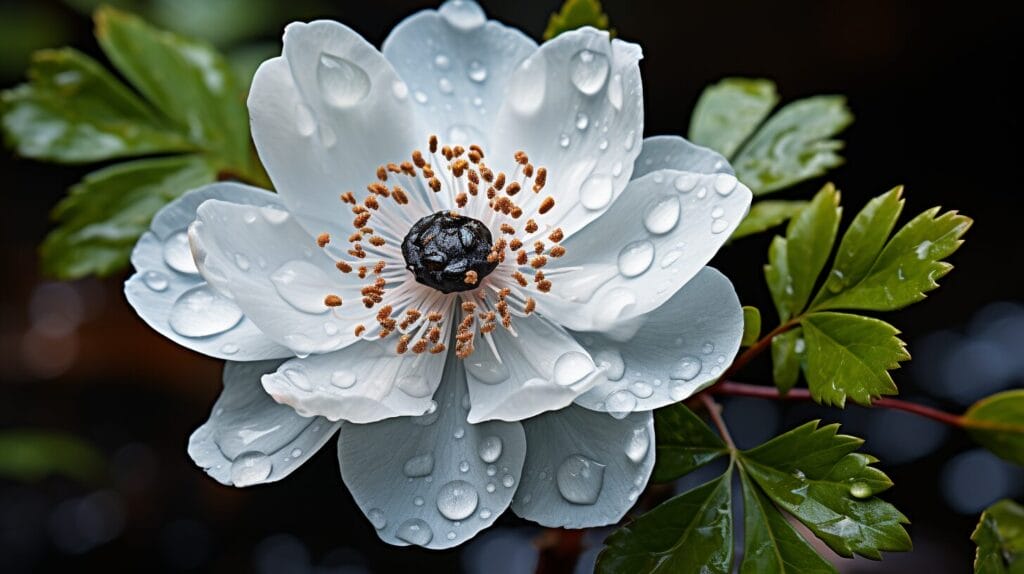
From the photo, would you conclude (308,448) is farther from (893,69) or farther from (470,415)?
(893,69)

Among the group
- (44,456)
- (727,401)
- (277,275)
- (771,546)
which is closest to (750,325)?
(771,546)

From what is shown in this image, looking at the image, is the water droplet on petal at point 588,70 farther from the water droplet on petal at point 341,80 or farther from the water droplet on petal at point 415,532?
the water droplet on petal at point 415,532

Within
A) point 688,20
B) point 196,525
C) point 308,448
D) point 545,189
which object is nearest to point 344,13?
point 688,20

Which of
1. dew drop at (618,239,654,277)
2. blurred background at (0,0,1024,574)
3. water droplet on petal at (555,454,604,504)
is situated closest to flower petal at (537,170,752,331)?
dew drop at (618,239,654,277)

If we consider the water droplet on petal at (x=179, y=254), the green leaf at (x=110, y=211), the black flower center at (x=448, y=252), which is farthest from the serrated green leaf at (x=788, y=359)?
the green leaf at (x=110, y=211)

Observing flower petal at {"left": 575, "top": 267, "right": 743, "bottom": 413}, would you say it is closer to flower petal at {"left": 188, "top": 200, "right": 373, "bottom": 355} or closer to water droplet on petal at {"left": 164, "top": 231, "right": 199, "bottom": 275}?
flower petal at {"left": 188, "top": 200, "right": 373, "bottom": 355}

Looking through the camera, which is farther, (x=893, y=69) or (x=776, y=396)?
(x=893, y=69)

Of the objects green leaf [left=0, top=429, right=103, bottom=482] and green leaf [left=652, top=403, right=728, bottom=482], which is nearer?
green leaf [left=652, top=403, right=728, bottom=482]
